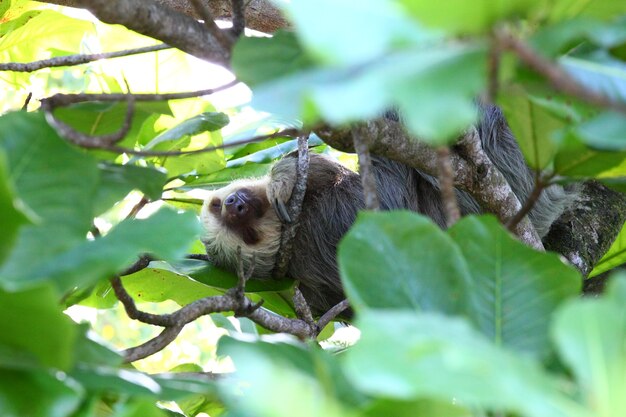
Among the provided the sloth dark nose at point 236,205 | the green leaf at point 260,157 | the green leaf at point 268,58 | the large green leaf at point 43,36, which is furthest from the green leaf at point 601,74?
the sloth dark nose at point 236,205

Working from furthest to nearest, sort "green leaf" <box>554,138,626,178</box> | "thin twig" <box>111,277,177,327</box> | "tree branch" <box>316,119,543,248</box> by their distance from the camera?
1. "tree branch" <box>316,119,543,248</box>
2. "thin twig" <box>111,277,177,327</box>
3. "green leaf" <box>554,138,626,178</box>

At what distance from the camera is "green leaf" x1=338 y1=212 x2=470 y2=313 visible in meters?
1.03

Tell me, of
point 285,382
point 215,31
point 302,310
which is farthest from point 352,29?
point 302,310

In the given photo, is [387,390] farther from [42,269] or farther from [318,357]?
[42,269]

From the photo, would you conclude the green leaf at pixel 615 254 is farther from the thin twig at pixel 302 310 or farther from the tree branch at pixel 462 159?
the thin twig at pixel 302 310

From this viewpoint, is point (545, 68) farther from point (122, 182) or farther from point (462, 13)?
point (122, 182)

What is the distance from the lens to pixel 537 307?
1.08 meters

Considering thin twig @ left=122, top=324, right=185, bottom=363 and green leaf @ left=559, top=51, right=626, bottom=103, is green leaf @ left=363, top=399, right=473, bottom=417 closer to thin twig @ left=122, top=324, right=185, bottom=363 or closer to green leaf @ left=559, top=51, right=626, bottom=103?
green leaf @ left=559, top=51, right=626, bottom=103

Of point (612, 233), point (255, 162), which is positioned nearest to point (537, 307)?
point (255, 162)

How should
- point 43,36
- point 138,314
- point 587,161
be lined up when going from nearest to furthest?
point 587,161
point 138,314
point 43,36

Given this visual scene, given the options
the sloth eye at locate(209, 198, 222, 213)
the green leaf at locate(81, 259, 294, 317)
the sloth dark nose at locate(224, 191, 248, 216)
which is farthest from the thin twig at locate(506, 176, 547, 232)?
the sloth eye at locate(209, 198, 222, 213)

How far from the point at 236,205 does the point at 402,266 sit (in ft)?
9.50

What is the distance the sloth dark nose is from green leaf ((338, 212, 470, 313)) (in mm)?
2856

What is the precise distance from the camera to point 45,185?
1097 mm
